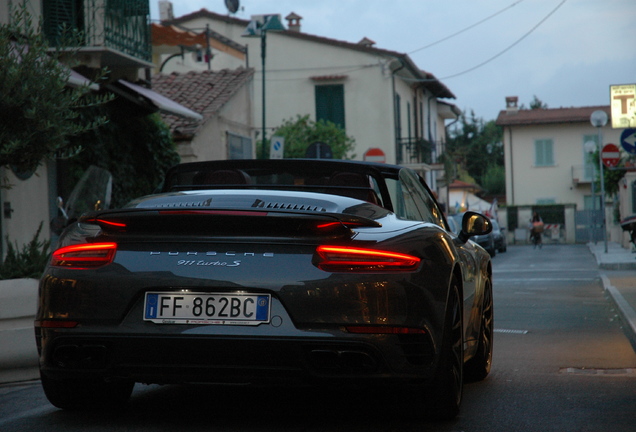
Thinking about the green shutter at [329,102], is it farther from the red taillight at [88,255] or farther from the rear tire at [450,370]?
the red taillight at [88,255]

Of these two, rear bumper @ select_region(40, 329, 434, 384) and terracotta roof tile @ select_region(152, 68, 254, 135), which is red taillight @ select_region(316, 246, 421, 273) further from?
terracotta roof tile @ select_region(152, 68, 254, 135)

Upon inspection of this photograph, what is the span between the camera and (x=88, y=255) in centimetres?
458

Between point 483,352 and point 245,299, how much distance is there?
9.07 feet

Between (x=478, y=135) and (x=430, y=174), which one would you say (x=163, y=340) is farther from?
(x=478, y=135)

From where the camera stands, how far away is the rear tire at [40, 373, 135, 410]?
5.07 m

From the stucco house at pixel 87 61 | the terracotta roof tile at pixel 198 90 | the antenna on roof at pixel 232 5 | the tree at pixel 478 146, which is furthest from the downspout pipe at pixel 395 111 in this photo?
the tree at pixel 478 146

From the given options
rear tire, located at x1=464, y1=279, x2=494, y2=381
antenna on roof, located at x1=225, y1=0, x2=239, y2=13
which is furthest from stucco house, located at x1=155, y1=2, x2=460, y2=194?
rear tire, located at x1=464, y1=279, x2=494, y2=381

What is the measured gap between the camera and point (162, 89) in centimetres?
2908

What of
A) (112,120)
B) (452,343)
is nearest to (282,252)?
(452,343)

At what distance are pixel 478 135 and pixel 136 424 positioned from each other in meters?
104

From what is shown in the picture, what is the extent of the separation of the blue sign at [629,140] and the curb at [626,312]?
489 centimetres

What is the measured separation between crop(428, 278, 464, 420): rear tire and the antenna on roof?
37545 millimetres

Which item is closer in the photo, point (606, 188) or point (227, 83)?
point (227, 83)

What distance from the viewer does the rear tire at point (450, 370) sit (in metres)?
4.74
